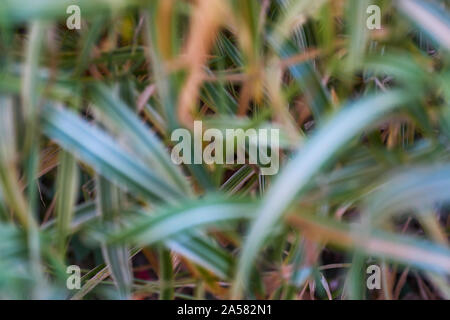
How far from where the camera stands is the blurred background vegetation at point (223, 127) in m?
0.37

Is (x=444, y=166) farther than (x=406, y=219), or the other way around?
(x=406, y=219)

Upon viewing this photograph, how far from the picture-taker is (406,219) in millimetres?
603

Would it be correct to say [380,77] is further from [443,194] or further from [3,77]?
[3,77]

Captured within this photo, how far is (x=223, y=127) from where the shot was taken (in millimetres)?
447

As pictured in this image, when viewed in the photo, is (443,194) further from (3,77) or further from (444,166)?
(3,77)

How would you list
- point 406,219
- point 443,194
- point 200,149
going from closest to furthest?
point 443,194, point 200,149, point 406,219

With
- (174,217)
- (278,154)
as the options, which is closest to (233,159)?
(278,154)

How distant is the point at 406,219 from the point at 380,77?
16cm

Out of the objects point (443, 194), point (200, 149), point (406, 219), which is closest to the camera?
point (443, 194)

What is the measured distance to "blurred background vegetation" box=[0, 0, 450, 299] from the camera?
37cm

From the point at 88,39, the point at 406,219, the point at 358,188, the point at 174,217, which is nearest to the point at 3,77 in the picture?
the point at 88,39

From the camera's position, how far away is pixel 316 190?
0.44 m
